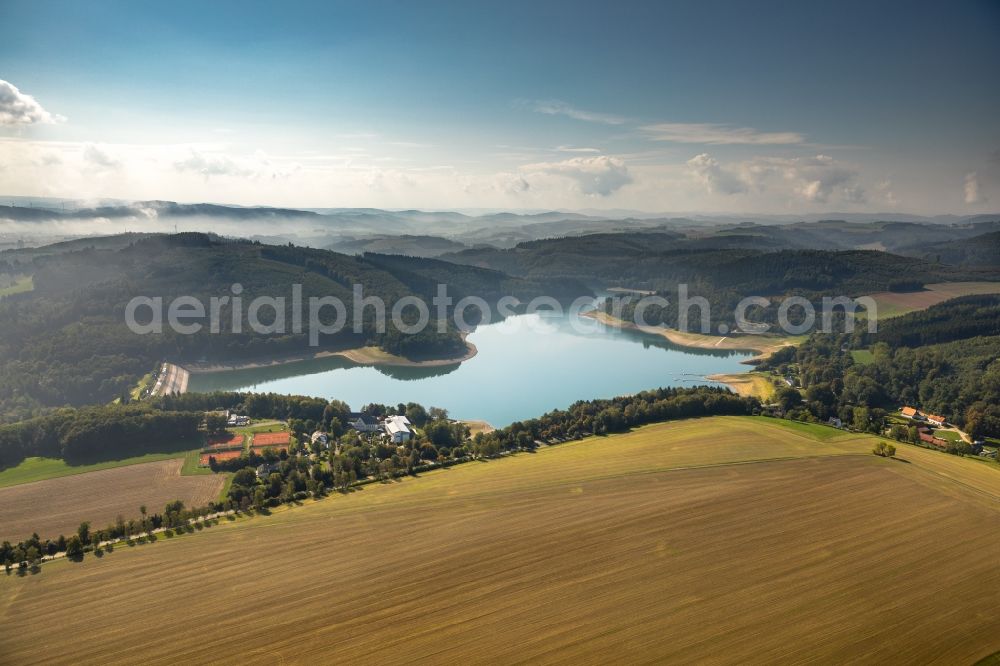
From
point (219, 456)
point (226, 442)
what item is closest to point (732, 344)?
point (226, 442)

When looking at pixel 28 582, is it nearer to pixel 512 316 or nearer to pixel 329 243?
pixel 512 316

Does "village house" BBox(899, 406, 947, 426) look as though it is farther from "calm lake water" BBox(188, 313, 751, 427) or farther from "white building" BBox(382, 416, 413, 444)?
"white building" BBox(382, 416, 413, 444)

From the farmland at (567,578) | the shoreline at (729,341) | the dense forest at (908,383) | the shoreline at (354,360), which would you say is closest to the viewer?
the farmland at (567,578)

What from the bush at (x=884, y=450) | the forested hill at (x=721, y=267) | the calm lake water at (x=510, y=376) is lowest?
the calm lake water at (x=510, y=376)

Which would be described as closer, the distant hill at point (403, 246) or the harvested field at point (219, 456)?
the harvested field at point (219, 456)

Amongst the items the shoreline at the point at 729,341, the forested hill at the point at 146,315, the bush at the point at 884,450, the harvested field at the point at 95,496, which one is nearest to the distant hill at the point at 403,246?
the forested hill at the point at 146,315

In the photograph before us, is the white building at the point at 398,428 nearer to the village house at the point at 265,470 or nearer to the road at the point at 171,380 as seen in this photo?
the village house at the point at 265,470

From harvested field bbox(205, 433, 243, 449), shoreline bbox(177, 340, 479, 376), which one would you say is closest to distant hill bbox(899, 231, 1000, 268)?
shoreline bbox(177, 340, 479, 376)

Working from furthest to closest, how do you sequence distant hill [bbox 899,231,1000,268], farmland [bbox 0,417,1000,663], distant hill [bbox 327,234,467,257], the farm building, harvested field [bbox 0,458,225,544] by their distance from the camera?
1. distant hill [bbox 327,234,467,257]
2. distant hill [bbox 899,231,1000,268]
3. the farm building
4. harvested field [bbox 0,458,225,544]
5. farmland [bbox 0,417,1000,663]
